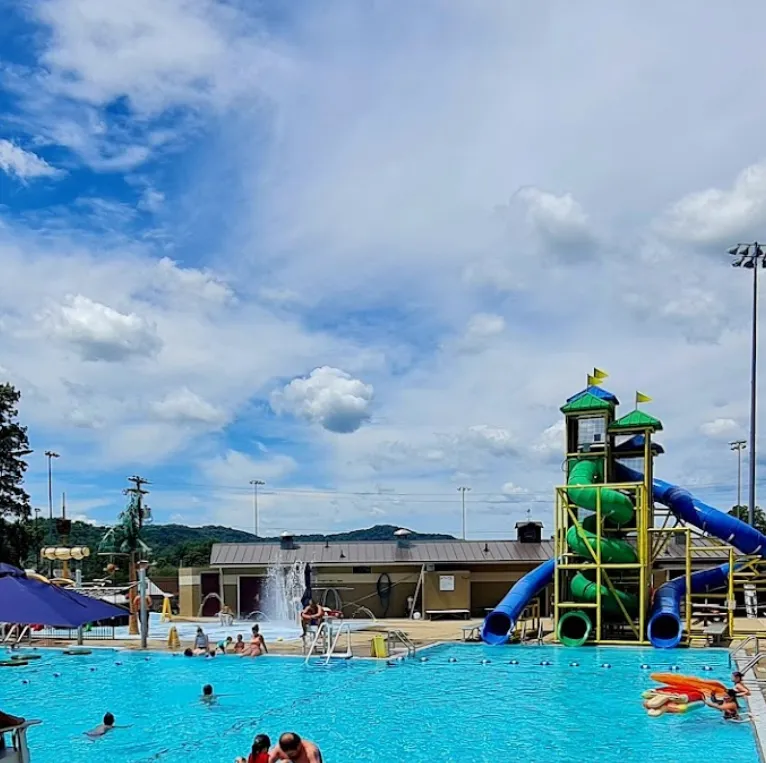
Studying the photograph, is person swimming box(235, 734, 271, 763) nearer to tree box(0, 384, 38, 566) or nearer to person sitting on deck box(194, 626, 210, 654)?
person sitting on deck box(194, 626, 210, 654)

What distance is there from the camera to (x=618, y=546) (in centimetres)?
2420

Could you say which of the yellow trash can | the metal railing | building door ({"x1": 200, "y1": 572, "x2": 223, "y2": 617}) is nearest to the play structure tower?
the metal railing

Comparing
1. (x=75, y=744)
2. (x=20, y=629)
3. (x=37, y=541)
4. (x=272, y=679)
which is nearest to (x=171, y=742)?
(x=75, y=744)

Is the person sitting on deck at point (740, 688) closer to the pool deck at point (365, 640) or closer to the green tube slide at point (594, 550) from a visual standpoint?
the green tube slide at point (594, 550)

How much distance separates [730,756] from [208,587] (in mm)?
28188

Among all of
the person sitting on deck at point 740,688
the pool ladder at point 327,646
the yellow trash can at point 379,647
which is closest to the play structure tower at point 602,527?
the yellow trash can at point 379,647

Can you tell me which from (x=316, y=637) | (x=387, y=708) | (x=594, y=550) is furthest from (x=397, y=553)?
(x=387, y=708)

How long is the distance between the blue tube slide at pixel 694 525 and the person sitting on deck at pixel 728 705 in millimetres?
9494

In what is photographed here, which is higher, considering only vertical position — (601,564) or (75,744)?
(601,564)

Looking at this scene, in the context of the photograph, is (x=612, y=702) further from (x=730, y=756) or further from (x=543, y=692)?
(x=730, y=756)

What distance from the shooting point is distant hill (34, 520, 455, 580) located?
183 feet

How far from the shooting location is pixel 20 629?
2797 cm

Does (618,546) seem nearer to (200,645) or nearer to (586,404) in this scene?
(586,404)

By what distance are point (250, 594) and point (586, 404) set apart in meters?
17.5
